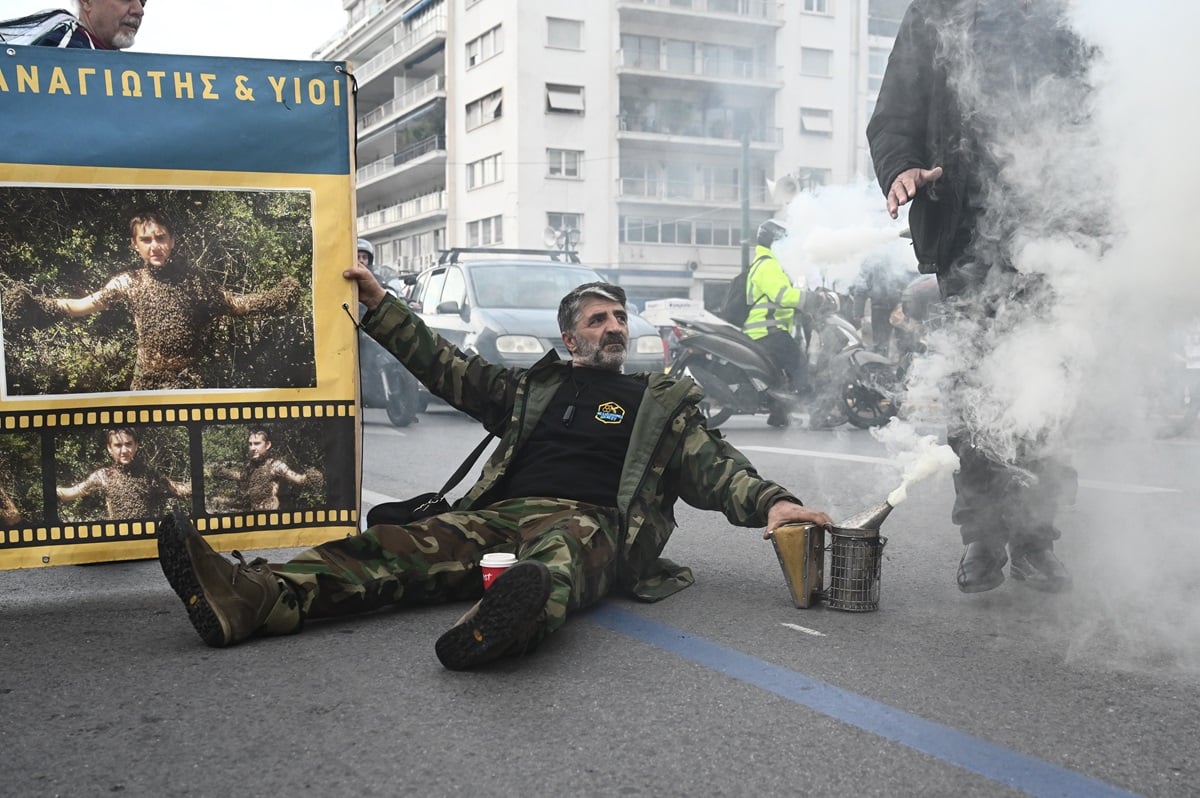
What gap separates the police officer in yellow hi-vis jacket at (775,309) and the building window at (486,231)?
2883cm

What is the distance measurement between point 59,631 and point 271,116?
1.80 m

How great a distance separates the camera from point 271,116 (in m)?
3.84

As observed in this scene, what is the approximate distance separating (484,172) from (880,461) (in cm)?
3400

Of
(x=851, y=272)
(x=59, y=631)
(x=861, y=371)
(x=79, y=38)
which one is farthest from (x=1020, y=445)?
(x=851, y=272)

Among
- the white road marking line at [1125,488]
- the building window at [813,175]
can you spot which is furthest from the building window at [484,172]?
the white road marking line at [1125,488]

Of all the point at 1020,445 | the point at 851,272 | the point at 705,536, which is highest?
the point at 851,272

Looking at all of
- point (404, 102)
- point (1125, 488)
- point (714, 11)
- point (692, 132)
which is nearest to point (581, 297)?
point (1125, 488)

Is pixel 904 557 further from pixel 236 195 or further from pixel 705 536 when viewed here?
pixel 236 195

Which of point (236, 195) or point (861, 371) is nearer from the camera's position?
point (236, 195)

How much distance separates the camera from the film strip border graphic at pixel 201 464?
3629 mm

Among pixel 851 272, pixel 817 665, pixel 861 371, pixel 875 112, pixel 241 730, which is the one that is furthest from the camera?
pixel 851 272

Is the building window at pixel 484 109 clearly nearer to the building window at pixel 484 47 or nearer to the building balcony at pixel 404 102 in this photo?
the building window at pixel 484 47

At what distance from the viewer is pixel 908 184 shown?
3877 millimetres

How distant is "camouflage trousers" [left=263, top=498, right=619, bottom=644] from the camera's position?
3.29m
